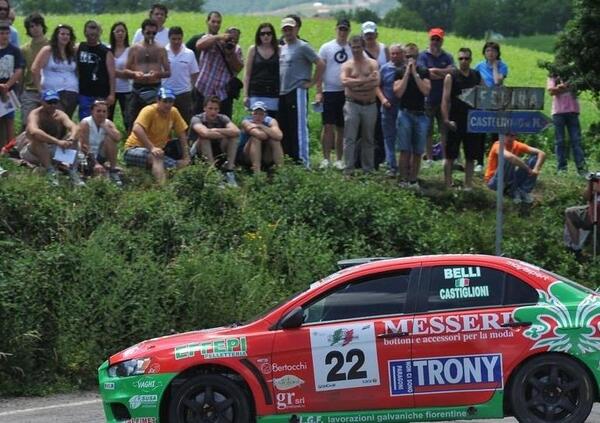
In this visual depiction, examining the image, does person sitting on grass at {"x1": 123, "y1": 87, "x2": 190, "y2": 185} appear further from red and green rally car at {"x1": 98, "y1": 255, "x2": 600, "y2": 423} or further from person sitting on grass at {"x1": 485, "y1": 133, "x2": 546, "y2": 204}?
red and green rally car at {"x1": 98, "y1": 255, "x2": 600, "y2": 423}

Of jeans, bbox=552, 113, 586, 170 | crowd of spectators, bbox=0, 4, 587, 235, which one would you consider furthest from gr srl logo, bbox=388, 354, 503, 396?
jeans, bbox=552, 113, 586, 170

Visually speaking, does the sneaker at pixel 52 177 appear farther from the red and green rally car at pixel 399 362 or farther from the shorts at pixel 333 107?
the red and green rally car at pixel 399 362

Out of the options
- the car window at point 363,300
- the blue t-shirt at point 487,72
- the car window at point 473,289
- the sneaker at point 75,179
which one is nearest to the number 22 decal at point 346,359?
the car window at point 363,300

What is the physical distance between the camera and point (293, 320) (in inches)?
437

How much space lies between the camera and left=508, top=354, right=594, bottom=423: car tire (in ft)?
35.9

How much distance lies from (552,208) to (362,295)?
10014 millimetres

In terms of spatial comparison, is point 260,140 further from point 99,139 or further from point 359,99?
point 99,139

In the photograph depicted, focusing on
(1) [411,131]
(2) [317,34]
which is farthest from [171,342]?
(2) [317,34]

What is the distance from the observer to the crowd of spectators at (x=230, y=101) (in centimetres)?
1861

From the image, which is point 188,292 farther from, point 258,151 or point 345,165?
point 345,165

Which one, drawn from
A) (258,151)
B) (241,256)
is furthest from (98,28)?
(241,256)

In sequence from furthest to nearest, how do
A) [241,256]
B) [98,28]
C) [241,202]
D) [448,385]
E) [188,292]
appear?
[98,28]
[241,202]
[241,256]
[188,292]
[448,385]

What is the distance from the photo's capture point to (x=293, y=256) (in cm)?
1744

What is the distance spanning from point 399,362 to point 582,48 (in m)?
11.2
